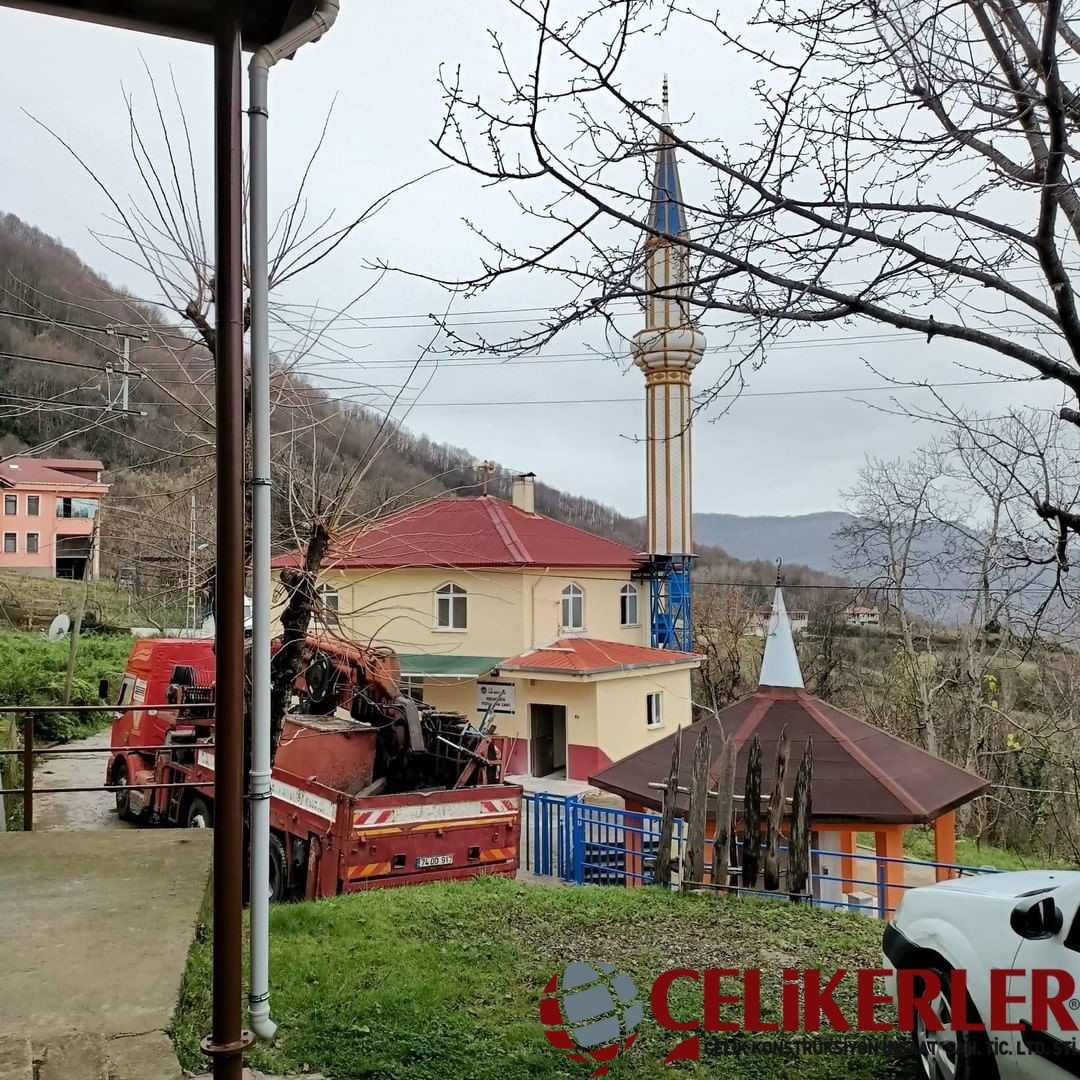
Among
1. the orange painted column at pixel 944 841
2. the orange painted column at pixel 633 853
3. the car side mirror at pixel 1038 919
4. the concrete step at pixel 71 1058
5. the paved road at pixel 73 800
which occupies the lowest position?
the paved road at pixel 73 800

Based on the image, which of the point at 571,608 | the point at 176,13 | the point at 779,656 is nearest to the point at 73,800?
the point at 779,656

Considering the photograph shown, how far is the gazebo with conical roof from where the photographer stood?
9.27 meters

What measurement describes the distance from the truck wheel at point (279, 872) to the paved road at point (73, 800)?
2.51 meters

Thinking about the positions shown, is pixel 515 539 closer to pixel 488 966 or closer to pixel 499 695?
pixel 499 695

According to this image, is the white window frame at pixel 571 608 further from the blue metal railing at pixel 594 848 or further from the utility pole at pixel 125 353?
the utility pole at pixel 125 353

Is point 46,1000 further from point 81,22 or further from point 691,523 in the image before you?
point 691,523

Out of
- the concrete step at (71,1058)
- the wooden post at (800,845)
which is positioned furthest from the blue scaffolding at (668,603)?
the concrete step at (71,1058)

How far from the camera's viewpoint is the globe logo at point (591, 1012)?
4629mm

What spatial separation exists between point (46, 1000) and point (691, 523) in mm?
28289

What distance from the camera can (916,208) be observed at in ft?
14.8

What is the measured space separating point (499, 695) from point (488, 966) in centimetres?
1877

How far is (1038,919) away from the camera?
12.0 feet

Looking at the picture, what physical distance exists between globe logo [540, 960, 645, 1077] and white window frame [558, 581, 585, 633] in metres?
20.5

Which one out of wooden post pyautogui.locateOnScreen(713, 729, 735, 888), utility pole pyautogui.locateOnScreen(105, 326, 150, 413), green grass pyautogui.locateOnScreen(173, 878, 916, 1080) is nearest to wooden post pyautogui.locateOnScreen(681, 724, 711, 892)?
wooden post pyautogui.locateOnScreen(713, 729, 735, 888)
